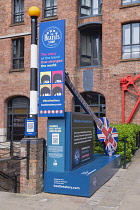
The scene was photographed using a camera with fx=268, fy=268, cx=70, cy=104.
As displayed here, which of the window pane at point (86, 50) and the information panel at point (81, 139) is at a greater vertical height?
the window pane at point (86, 50)

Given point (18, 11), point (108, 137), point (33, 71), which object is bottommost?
point (108, 137)

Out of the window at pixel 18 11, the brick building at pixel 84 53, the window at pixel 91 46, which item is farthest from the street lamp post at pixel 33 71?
the window at pixel 18 11

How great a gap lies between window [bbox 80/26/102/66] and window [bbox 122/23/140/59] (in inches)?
70.6

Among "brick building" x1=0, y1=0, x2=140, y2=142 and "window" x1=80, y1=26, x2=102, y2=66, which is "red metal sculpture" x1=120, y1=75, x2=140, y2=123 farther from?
"window" x1=80, y1=26, x2=102, y2=66

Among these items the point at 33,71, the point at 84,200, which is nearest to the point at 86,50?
the point at 33,71

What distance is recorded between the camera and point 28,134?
256 inches

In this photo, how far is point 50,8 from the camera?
18.5 metres

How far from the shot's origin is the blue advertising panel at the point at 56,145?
6.48 m

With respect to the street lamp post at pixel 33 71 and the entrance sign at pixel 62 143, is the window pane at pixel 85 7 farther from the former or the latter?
the entrance sign at pixel 62 143

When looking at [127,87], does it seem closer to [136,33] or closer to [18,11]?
[136,33]

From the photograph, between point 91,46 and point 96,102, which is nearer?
point 96,102

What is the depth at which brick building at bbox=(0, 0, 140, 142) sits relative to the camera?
16.0 m

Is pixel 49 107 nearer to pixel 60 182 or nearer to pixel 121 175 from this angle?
pixel 60 182

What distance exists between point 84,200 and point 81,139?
1.86 metres
